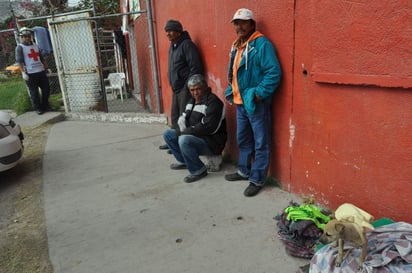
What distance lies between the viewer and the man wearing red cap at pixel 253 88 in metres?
3.14

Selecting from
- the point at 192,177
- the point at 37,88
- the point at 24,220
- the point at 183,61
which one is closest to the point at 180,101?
the point at 183,61

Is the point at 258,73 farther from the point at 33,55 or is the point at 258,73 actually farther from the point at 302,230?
the point at 33,55

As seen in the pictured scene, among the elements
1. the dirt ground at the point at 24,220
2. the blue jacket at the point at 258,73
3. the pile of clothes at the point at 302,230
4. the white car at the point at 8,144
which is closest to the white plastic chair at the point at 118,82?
the dirt ground at the point at 24,220

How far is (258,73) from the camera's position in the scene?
10.6 feet

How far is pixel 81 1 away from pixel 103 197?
15.1 meters

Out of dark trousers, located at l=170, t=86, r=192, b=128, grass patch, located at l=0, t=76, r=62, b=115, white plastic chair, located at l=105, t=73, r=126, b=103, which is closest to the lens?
dark trousers, located at l=170, t=86, r=192, b=128

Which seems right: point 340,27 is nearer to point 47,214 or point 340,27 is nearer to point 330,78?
point 330,78

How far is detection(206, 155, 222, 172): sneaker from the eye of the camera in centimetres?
414

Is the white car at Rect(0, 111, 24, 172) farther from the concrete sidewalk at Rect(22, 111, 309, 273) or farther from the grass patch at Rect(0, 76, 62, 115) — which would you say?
the grass patch at Rect(0, 76, 62, 115)

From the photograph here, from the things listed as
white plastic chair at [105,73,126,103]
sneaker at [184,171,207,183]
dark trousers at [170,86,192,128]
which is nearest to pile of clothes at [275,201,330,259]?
sneaker at [184,171,207,183]

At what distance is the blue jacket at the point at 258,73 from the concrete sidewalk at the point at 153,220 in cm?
100

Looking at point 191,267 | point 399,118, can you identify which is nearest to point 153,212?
point 191,267

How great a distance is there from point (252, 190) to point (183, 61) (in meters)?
2.16

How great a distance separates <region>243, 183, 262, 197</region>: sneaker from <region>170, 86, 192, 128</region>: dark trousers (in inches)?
66.4
